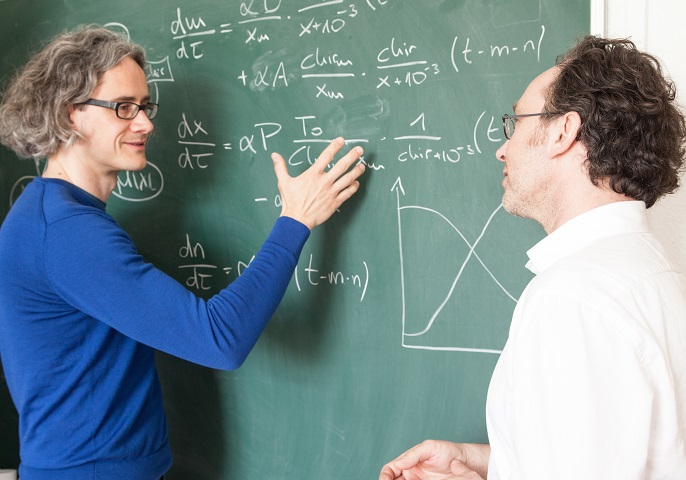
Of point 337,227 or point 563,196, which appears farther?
point 337,227

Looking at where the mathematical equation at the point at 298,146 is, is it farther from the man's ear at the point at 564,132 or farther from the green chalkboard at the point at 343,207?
the man's ear at the point at 564,132

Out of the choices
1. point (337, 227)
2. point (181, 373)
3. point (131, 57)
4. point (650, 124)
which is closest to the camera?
point (650, 124)

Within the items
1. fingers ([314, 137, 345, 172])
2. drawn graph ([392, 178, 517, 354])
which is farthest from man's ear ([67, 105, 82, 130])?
drawn graph ([392, 178, 517, 354])

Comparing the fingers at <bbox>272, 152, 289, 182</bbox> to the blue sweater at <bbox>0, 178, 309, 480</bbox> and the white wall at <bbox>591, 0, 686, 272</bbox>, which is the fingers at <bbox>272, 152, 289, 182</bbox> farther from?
the white wall at <bbox>591, 0, 686, 272</bbox>

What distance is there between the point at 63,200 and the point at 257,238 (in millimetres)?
584

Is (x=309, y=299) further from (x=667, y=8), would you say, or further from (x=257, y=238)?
(x=667, y=8)

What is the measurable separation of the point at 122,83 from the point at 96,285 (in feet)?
1.74

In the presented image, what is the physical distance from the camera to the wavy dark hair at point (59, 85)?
1.56 meters

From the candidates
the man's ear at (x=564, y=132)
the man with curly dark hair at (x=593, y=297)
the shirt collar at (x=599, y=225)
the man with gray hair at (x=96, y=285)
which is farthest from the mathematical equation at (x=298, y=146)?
the shirt collar at (x=599, y=225)

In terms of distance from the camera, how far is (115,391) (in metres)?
1.53

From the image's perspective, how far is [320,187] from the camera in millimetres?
1654

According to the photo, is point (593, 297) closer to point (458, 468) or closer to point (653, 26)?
point (458, 468)

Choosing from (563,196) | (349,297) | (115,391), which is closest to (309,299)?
(349,297)

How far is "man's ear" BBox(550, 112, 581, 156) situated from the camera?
1.22 m
